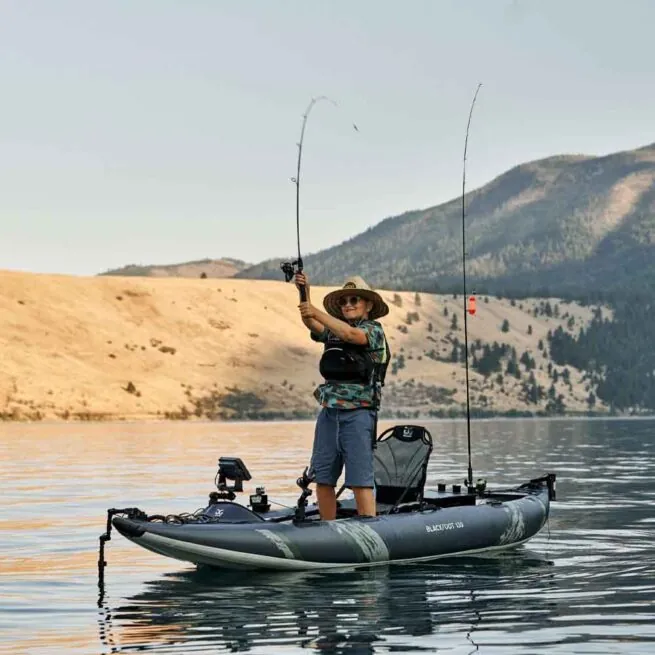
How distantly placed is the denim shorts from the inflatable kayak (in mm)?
376

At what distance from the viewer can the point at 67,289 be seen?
107 meters

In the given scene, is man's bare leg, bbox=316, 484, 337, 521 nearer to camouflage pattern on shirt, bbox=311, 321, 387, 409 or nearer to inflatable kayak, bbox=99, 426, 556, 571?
inflatable kayak, bbox=99, 426, 556, 571

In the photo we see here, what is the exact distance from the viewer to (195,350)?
100 metres

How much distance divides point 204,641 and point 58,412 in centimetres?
7003

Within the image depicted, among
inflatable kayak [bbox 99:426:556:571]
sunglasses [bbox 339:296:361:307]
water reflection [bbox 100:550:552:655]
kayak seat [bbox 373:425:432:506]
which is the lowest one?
water reflection [bbox 100:550:552:655]

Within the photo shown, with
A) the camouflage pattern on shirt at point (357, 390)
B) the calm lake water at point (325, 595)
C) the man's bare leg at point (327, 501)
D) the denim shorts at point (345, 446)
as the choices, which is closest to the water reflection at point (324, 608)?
the calm lake water at point (325, 595)

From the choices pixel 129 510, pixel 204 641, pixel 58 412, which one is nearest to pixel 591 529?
pixel 129 510

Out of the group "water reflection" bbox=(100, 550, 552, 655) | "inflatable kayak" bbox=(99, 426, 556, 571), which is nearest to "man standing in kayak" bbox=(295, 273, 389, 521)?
"inflatable kayak" bbox=(99, 426, 556, 571)

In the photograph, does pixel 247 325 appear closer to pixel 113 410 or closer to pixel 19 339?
pixel 19 339

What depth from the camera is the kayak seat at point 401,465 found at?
1756 cm

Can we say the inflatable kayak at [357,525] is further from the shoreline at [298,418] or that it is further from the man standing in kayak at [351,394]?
the shoreline at [298,418]

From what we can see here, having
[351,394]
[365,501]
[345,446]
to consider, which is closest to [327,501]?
[365,501]

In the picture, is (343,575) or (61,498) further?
(61,498)

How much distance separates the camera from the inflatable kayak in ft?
50.0
